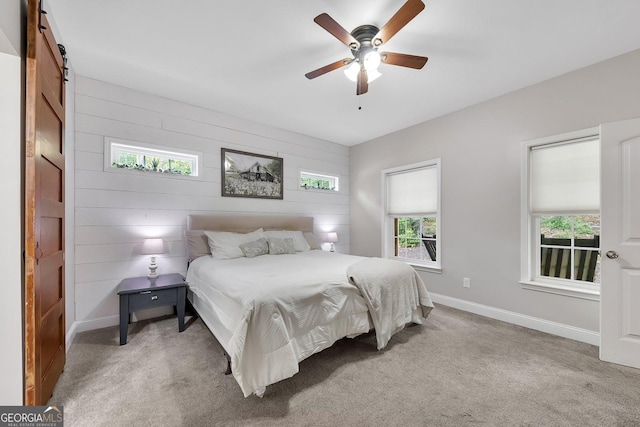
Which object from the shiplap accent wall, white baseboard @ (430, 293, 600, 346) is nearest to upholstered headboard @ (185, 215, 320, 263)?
the shiplap accent wall

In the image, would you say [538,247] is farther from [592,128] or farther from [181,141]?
[181,141]

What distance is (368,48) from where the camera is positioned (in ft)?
6.97

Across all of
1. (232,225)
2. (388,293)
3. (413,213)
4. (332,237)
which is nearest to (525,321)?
(388,293)

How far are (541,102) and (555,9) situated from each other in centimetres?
124

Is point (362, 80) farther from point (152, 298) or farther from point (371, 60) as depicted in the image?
point (152, 298)

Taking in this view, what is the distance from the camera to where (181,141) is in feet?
11.3

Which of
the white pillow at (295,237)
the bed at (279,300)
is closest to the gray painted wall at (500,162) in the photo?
the bed at (279,300)

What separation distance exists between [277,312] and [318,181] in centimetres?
347

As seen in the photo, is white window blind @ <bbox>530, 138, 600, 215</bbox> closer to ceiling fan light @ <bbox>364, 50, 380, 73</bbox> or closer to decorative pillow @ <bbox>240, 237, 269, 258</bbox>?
ceiling fan light @ <bbox>364, 50, 380, 73</bbox>

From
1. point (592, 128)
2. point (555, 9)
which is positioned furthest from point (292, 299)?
point (592, 128)

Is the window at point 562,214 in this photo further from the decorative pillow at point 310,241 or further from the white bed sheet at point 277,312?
the decorative pillow at point 310,241

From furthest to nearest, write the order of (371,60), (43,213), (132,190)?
(132,190)
(371,60)
(43,213)

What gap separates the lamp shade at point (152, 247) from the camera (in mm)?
2875

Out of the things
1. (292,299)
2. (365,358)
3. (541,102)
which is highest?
(541,102)
